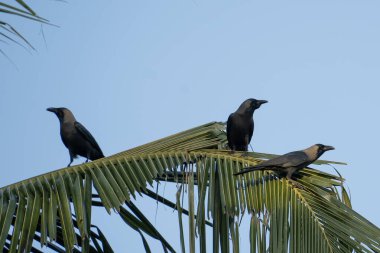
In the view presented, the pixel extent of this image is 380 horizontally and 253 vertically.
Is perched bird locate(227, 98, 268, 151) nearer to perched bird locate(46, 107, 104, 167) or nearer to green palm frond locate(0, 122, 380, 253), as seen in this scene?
perched bird locate(46, 107, 104, 167)

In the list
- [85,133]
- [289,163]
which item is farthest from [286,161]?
[85,133]

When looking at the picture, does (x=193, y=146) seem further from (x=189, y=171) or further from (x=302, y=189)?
(x=302, y=189)

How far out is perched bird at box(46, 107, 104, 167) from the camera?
767 cm

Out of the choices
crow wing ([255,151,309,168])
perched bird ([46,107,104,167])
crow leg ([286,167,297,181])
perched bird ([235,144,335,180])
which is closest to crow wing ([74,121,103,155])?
perched bird ([46,107,104,167])

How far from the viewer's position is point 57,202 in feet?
11.7

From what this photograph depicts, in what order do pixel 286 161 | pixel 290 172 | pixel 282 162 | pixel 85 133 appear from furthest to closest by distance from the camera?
pixel 85 133 → pixel 286 161 → pixel 282 162 → pixel 290 172

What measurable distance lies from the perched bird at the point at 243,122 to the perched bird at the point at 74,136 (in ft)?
4.78

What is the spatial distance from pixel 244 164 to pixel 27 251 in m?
1.49

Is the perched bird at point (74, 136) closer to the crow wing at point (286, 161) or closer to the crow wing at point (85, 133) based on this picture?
the crow wing at point (85, 133)

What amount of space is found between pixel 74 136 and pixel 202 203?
4256 mm

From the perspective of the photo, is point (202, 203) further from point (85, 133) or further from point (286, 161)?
point (85, 133)

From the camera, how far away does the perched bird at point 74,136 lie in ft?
25.2

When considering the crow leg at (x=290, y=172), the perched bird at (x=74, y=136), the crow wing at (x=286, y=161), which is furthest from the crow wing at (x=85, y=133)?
the crow leg at (x=290, y=172)

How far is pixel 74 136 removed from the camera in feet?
25.2
